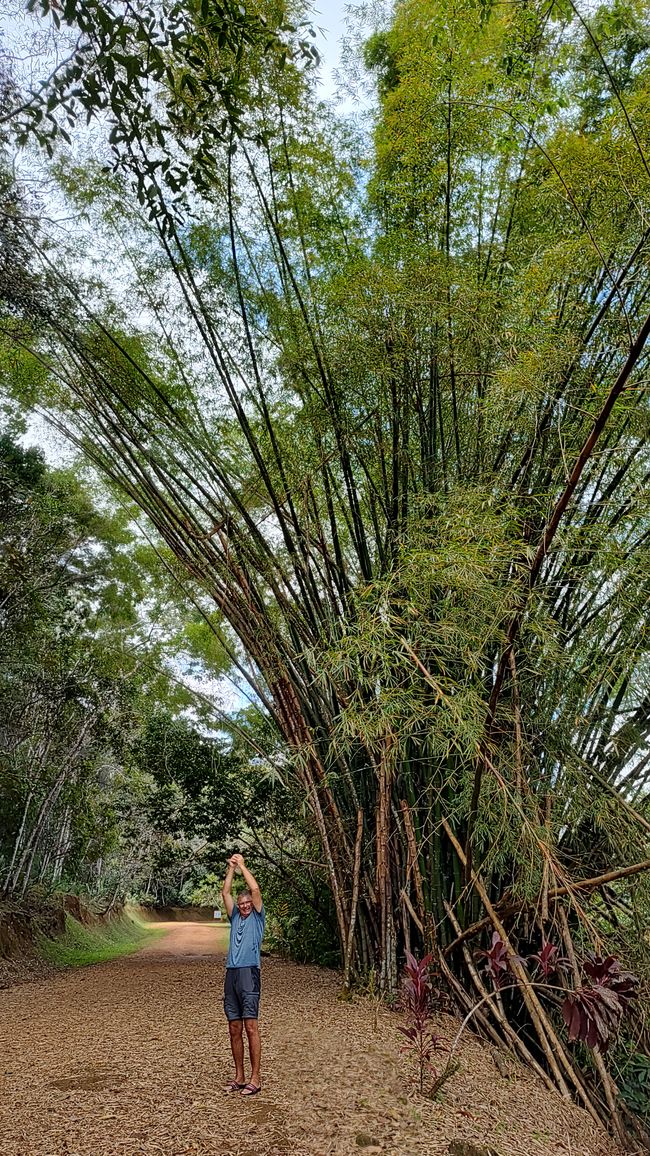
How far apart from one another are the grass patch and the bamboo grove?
4594 millimetres

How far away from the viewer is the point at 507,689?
3.19 meters

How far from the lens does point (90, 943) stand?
8.38m

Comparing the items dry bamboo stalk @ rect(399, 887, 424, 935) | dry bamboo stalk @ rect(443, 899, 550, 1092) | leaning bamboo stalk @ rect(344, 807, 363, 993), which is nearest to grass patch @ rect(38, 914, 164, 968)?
leaning bamboo stalk @ rect(344, 807, 363, 993)

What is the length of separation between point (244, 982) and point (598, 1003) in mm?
1150

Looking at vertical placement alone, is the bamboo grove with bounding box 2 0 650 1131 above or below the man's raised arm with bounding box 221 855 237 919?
above

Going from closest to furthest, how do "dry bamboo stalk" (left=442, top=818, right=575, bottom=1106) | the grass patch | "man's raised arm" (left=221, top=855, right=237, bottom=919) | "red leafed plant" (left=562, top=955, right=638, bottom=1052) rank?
"red leafed plant" (left=562, top=955, right=638, bottom=1052), "man's raised arm" (left=221, top=855, right=237, bottom=919), "dry bamboo stalk" (left=442, top=818, right=575, bottom=1106), the grass patch

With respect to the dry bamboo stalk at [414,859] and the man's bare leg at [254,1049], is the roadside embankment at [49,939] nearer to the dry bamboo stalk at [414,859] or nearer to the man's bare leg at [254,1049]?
the dry bamboo stalk at [414,859]

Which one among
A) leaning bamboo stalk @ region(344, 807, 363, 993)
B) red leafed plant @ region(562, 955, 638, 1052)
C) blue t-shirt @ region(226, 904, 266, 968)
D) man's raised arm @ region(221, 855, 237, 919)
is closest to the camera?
red leafed plant @ region(562, 955, 638, 1052)

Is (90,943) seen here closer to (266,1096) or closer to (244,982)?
(266,1096)

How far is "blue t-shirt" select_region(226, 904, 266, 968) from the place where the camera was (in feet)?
7.40

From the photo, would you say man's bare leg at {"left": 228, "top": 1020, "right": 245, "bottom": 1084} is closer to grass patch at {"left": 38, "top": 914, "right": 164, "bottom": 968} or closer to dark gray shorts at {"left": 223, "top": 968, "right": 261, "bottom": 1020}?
dark gray shorts at {"left": 223, "top": 968, "right": 261, "bottom": 1020}

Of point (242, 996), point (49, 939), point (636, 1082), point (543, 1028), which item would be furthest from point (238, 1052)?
point (49, 939)

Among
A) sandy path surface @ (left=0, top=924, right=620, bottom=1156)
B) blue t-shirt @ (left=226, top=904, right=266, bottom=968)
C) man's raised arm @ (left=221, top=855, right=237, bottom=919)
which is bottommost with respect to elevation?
sandy path surface @ (left=0, top=924, right=620, bottom=1156)

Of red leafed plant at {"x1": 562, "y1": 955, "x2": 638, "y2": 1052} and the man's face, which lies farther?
the man's face
